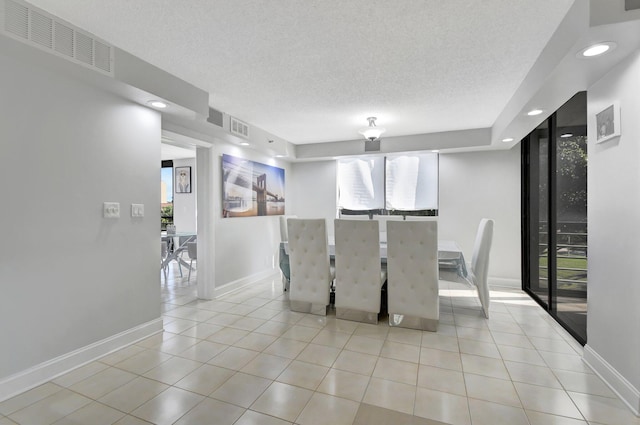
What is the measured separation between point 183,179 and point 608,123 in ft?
24.3

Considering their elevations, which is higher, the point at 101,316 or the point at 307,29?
the point at 307,29

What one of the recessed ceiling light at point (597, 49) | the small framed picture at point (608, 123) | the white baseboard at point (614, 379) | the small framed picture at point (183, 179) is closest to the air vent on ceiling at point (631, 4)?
the recessed ceiling light at point (597, 49)

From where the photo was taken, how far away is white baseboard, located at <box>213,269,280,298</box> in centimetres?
414

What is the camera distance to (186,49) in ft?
7.67

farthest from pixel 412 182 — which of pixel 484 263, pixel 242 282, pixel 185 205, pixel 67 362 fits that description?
pixel 185 205

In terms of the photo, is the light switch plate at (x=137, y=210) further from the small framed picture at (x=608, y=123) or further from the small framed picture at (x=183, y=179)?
the small framed picture at (x=183, y=179)

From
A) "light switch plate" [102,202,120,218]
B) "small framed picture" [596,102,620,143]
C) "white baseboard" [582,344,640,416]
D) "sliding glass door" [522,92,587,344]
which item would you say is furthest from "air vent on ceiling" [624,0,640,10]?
"light switch plate" [102,202,120,218]

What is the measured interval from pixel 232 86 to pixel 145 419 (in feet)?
9.17

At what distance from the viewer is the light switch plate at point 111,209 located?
2516 millimetres

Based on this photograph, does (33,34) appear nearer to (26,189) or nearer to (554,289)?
(26,189)

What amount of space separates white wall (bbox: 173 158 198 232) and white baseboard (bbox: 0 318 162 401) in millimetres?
4615

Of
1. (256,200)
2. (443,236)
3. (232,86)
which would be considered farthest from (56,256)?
(443,236)

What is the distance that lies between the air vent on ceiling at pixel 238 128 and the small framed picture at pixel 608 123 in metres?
3.69

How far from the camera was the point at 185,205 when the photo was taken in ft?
23.9
